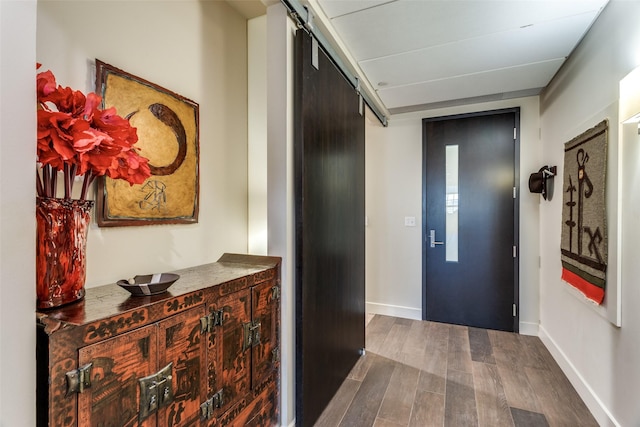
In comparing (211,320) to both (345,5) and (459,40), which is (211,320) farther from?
(459,40)

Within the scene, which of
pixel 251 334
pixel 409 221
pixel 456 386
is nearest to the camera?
pixel 251 334

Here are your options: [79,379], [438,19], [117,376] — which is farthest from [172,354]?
[438,19]

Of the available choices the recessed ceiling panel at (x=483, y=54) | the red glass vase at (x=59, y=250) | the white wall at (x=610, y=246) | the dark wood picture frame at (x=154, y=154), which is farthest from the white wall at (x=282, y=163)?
the white wall at (x=610, y=246)

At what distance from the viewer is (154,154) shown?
4.83 feet

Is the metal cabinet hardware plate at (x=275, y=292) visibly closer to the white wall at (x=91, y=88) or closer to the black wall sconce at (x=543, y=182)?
the white wall at (x=91, y=88)

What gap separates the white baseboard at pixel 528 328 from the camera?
3.14 metres

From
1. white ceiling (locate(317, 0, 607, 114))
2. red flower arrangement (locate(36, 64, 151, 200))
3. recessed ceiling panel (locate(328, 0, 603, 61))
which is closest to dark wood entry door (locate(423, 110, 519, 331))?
white ceiling (locate(317, 0, 607, 114))

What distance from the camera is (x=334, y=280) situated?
2135mm

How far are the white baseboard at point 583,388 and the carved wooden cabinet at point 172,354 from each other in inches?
75.4

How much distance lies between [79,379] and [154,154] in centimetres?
101

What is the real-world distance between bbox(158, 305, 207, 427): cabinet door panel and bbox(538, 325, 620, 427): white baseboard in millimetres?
2208

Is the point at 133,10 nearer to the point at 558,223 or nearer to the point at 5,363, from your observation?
the point at 5,363

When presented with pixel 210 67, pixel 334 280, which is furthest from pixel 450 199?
pixel 210 67

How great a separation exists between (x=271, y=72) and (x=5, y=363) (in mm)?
1562
